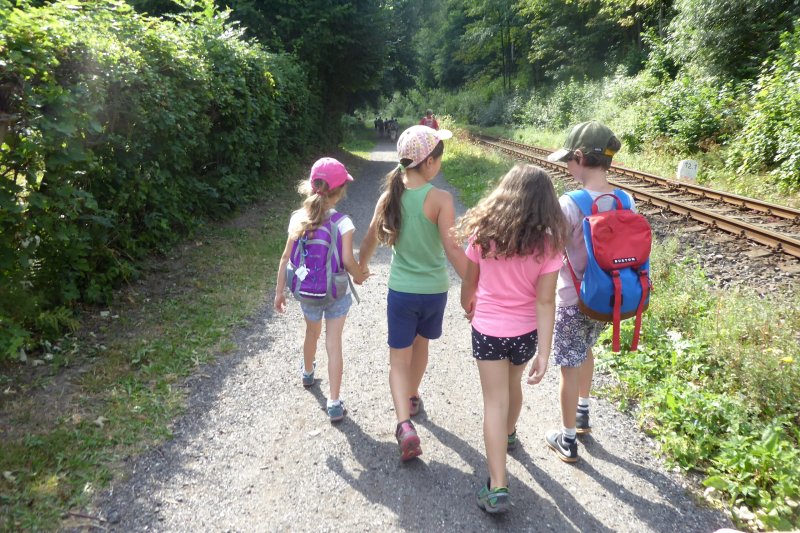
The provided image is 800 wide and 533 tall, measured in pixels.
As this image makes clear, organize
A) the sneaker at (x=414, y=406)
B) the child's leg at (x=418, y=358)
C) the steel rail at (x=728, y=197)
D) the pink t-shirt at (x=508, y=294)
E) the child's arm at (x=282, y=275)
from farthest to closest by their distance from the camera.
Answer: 1. the steel rail at (x=728, y=197)
2. the sneaker at (x=414, y=406)
3. the child's arm at (x=282, y=275)
4. the child's leg at (x=418, y=358)
5. the pink t-shirt at (x=508, y=294)

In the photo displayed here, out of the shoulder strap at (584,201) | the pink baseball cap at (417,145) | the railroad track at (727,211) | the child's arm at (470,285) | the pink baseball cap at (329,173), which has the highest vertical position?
the pink baseball cap at (417,145)

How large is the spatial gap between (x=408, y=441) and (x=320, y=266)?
1241 millimetres

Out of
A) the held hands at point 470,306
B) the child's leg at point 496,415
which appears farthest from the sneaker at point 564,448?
the held hands at point 470,306

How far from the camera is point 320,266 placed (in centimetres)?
341

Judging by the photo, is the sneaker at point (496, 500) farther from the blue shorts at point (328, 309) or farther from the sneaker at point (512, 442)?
the blue shorts at point (328, 309)

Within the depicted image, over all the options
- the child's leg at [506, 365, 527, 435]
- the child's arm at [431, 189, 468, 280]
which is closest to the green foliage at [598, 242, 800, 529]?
the child's leg at [506, 365, 527, 435]

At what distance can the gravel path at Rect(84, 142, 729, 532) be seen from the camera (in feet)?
8.91

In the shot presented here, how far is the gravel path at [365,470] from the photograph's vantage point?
272 cm

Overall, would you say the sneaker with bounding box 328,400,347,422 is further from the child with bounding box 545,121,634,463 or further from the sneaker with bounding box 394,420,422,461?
the child with bounding box 545,121,634,463

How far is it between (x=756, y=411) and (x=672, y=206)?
6.55 m

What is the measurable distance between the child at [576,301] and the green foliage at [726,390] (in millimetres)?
636

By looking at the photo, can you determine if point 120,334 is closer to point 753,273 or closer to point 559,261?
point 559,261

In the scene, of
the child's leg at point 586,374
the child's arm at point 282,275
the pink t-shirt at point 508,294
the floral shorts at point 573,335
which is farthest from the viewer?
the child's arm at point 282,275

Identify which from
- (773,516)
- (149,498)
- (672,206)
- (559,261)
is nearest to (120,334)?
(149,498)
